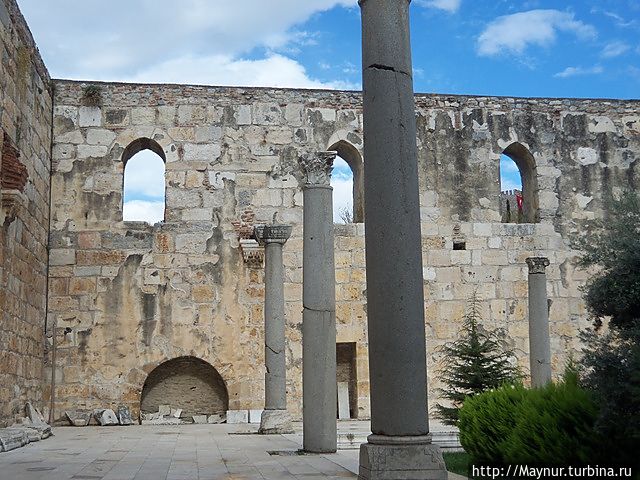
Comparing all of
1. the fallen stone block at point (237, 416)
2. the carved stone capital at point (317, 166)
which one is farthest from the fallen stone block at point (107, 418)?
the carved stone capital at point (317, 166)

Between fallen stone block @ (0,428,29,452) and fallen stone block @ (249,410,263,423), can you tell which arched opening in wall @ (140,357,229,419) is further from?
fallen stone block @ (0,428,29,452)

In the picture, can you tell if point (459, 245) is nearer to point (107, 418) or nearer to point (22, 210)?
point (107, 418)

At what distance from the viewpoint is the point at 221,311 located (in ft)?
55.6

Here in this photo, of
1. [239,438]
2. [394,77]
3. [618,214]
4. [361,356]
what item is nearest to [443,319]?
[361,356]

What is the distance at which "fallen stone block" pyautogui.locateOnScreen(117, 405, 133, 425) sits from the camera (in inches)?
633

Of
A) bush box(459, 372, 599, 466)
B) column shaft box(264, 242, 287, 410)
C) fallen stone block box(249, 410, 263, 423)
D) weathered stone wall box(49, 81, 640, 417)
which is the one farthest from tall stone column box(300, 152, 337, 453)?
fallen stone block box(249, 410, 263, 423)

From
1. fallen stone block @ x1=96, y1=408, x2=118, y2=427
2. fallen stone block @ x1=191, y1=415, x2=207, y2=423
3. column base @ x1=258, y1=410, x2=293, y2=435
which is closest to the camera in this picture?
column base @ x1=258, y1=410, x2=293, y2=435

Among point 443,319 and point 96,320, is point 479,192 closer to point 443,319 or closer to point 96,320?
point 443,319

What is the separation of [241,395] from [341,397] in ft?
6.98

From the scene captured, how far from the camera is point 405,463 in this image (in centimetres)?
579

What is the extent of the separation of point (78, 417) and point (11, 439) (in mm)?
5311

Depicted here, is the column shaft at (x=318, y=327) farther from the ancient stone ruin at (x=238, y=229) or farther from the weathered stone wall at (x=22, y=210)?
the ancient stone ruin at (x=238, y=229)

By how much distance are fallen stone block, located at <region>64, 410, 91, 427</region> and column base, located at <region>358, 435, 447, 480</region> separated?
11.4m

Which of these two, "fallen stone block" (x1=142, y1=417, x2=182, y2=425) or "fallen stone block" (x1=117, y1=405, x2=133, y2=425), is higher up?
"fallen stone block" (x1=117, y1=405, x2=133, y2=425)
